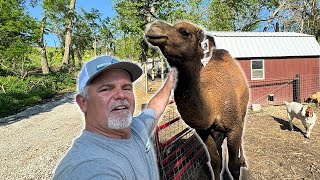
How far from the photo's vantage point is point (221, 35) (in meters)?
15.6

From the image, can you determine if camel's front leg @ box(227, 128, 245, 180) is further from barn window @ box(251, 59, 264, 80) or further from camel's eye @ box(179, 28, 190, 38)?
barn window @ box(251, 59, 264, 80)

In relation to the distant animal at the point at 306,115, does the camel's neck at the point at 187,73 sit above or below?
above

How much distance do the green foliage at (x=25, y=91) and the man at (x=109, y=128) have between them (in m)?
14.2

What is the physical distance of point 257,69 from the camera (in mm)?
16266

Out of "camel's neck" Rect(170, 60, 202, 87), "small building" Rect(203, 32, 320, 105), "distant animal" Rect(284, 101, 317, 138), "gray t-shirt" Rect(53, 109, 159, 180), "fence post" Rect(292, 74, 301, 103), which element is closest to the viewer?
"gray t-shirt" Rect(53, 109, 159, 180)

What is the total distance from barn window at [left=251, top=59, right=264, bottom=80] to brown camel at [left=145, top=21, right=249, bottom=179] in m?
11.7

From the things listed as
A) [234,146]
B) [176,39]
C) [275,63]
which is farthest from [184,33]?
[275,63]

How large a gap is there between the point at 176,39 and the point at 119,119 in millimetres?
1130

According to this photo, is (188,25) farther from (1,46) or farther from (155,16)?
(1,46)

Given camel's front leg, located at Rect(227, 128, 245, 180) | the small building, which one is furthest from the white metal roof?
camel's front leg, located at Rect(227, 128, 245, 180)

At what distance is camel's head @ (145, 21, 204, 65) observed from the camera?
258cm

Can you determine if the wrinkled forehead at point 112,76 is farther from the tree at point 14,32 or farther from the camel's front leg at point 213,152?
the tree at point 14,32

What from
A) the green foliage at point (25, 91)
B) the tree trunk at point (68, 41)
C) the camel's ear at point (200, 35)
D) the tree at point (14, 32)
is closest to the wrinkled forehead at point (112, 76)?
the camel's ear at point (200, 35)

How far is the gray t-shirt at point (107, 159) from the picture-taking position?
4.83 ft
